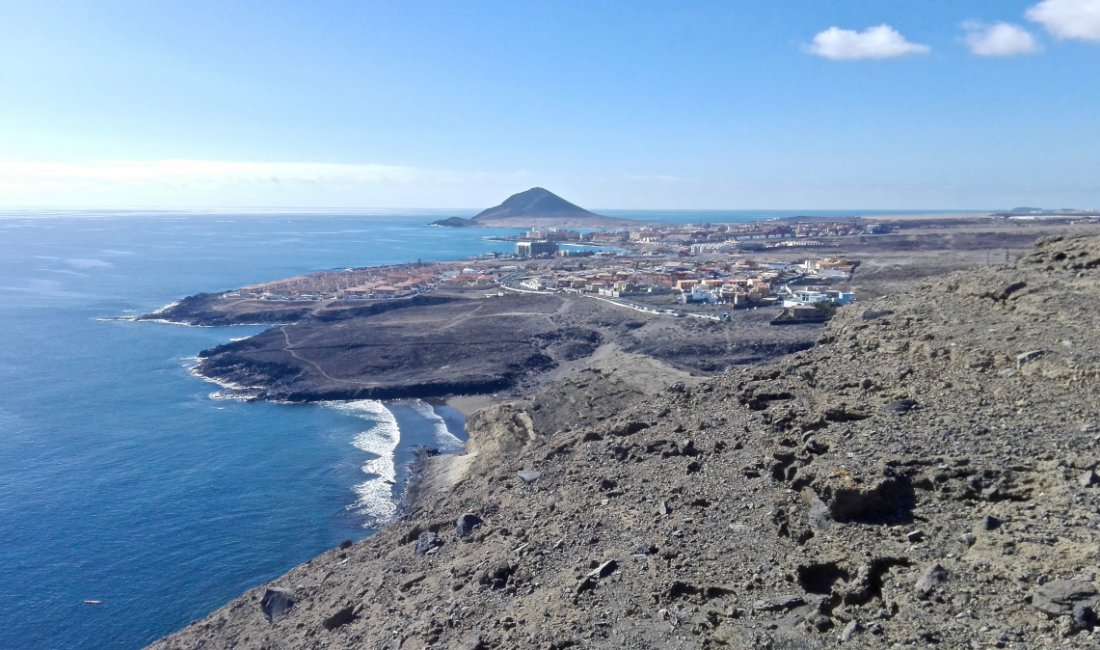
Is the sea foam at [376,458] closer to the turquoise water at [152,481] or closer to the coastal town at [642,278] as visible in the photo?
the turquoise water at [152,481]

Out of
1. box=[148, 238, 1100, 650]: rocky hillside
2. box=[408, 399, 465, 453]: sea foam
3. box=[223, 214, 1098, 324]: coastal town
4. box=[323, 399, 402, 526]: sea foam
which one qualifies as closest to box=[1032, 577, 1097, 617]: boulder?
box=[148, 238, 1100, 650]: rocky hillside

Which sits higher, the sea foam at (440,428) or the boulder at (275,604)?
the boulder at (275,604)

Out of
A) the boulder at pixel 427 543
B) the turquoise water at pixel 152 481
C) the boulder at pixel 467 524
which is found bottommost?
the turquoise water at pixel 152 481

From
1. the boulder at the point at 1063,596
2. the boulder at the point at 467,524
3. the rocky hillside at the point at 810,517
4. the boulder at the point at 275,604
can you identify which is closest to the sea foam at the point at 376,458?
the rocky hillside at the point at 810,517

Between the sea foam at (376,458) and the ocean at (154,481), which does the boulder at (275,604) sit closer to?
the ocean at (154,481)

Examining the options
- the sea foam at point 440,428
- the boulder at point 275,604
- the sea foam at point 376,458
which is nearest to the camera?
the boulder at point 275,604

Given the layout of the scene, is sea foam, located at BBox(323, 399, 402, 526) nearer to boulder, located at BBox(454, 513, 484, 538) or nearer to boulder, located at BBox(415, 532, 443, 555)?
boulder, located at BBox(415, 532, 443, 555)

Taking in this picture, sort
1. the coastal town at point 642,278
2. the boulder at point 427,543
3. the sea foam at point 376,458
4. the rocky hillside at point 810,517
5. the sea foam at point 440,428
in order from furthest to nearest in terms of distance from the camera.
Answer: the coastal town at point 642,278 < the sea foam at point 440,428 < the sea foam at point 376,458 < the boulder at point 427,543 < the rocky hillside at point 810,517

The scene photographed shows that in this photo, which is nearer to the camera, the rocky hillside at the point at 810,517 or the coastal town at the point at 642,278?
the rocky hillside at the point at 810,517

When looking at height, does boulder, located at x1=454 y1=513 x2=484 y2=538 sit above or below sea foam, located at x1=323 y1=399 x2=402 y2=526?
above

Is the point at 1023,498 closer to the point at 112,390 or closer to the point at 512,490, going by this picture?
the point at 512,490
